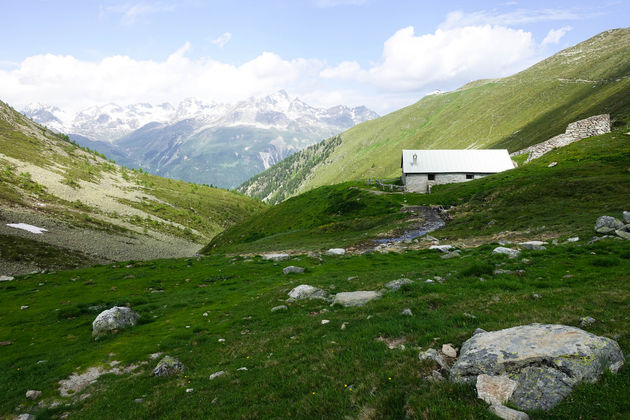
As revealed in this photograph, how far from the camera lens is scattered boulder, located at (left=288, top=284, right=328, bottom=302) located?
21.0 metres

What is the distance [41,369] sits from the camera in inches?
645

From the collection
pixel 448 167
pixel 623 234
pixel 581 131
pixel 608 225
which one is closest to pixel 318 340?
pixel 623 234

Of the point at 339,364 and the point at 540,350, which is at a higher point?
the point at 540,350

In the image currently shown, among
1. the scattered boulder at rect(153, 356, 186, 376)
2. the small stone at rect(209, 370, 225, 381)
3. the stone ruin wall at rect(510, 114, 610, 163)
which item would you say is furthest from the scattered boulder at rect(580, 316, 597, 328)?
the stone ruin wall at rect(510, 114, 610, 163)

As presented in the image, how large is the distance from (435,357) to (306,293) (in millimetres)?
13180

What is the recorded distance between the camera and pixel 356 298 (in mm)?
18547

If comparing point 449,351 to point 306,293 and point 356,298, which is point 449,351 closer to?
point 356,298

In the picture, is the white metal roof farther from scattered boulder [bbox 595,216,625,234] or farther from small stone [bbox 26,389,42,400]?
small stone [bbox 26,389,42,400]

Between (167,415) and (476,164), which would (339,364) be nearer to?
(167,415)

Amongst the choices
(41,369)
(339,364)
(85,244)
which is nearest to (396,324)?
(339,364)

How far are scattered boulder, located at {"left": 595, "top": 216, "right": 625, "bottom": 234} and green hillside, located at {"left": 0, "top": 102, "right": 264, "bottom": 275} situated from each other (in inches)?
3462

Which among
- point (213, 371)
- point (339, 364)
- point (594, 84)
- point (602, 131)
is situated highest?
point (594, 84)

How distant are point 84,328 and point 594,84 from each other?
878ft

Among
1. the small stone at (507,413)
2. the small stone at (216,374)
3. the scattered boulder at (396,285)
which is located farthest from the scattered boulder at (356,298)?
the small stone at (507,413)
